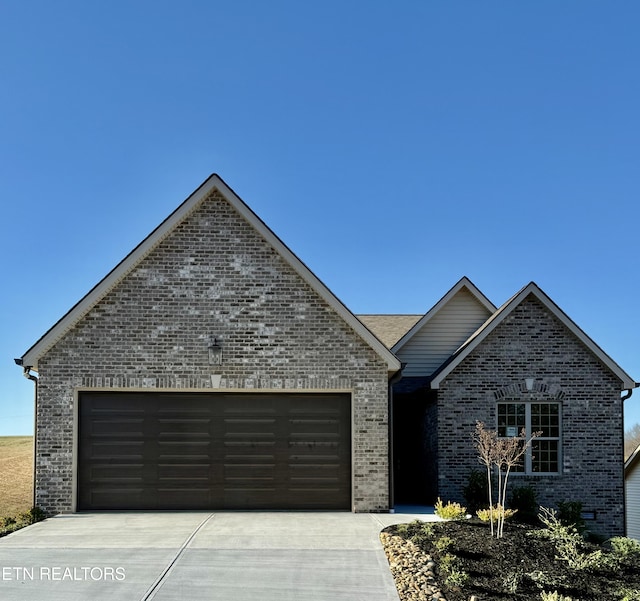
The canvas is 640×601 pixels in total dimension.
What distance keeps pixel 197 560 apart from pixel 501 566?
4.30 meters

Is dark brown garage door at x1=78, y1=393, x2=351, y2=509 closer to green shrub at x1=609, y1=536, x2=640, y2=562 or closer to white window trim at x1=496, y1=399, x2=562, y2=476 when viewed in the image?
white window trim at x1=496, y1=399, x2=562, y2=476

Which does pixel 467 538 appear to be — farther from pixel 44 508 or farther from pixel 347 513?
pixel 44 508

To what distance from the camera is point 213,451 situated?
1620 centimetres

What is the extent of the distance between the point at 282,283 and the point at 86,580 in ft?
25.1

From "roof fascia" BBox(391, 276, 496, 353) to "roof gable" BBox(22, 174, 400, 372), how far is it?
15.7ft

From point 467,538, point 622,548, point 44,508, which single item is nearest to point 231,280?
point 44,508

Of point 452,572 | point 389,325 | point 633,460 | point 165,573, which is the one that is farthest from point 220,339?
point 633,460

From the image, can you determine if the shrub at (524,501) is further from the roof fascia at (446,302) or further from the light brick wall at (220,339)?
the roof fascia at (446,302)

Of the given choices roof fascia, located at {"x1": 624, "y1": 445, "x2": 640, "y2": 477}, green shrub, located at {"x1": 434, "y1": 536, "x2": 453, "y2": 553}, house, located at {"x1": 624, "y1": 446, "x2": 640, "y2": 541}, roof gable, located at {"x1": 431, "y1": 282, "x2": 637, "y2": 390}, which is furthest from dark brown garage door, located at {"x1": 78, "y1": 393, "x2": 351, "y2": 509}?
house, located at {"x1": 624, "y1": 446, "x2": 640, "y2": 541}

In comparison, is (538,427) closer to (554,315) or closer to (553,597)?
(554,315)

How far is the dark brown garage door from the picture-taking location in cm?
1602

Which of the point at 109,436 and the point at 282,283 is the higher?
the point at 282,283

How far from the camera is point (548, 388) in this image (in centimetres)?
1864

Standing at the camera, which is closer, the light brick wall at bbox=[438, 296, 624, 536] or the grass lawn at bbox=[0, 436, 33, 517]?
the light brick wall at bbox=[438, 296, 624, 536]
